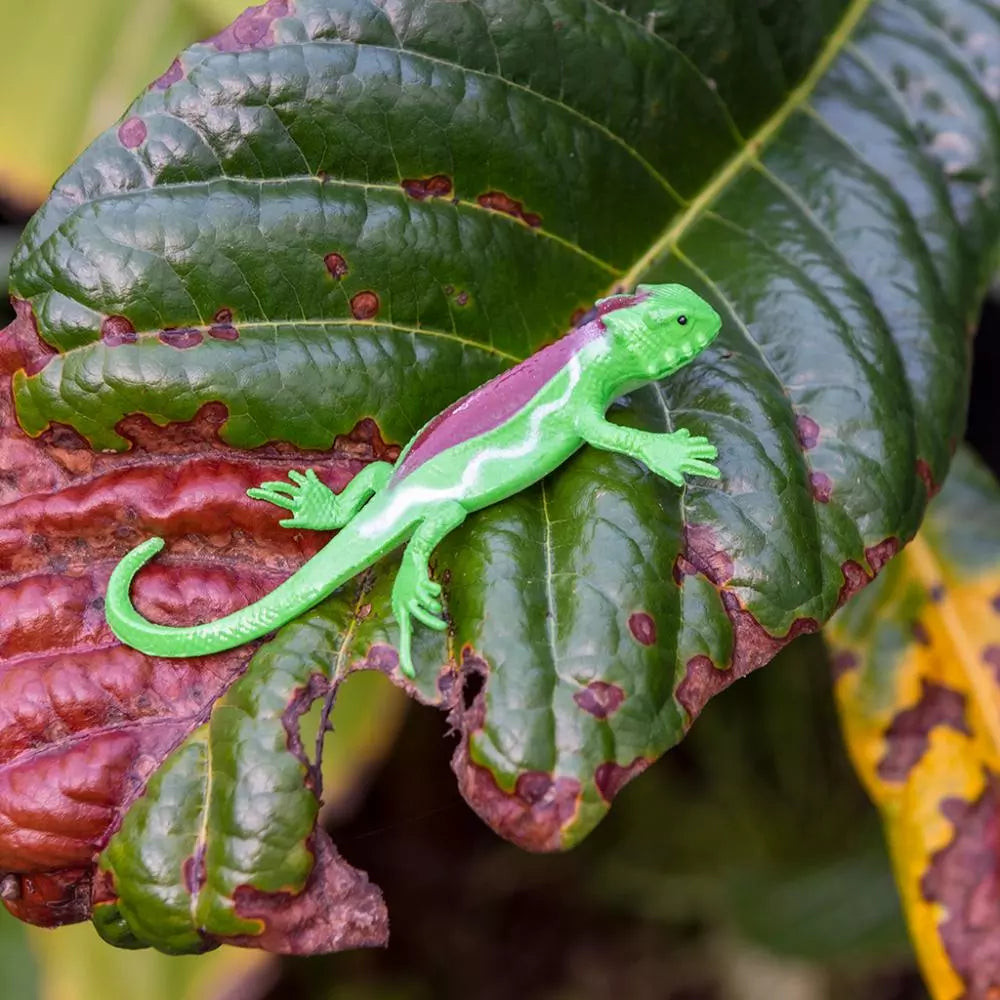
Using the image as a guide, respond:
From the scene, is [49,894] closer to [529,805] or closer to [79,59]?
[529,805]

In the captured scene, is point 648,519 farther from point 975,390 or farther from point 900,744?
point 975,390

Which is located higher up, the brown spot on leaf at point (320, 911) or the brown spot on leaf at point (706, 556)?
the brown spot on leaf at point (706, 556)

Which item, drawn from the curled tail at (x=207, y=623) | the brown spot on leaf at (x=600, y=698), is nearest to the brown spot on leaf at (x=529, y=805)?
the brown spot on leaf at (x=600, y=698)

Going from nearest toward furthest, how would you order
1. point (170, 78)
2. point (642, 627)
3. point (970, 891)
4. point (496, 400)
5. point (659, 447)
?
point (642, 627) < point (170, 78) < point (659, 447) < point (496, 400) < point (970, 891)

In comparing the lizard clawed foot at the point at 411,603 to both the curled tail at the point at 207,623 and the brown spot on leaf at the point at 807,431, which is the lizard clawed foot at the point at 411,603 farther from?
the brown spot on leaf at the point at 807,431

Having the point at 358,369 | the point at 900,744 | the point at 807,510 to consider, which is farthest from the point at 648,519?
the point at 900,744

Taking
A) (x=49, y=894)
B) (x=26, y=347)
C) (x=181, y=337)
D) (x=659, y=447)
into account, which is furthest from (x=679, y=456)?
(x=49, y=894)
